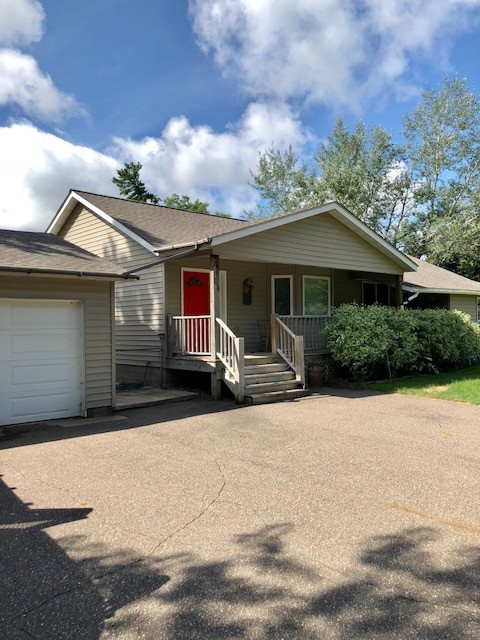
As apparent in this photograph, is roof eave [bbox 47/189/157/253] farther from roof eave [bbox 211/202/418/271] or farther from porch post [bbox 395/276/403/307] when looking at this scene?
porch post [bbox 395/276/403/307]

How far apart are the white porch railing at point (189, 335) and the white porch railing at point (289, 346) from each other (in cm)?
178

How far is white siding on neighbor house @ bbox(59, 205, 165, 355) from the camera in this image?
1161cm

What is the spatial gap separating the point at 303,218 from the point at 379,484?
831 cm

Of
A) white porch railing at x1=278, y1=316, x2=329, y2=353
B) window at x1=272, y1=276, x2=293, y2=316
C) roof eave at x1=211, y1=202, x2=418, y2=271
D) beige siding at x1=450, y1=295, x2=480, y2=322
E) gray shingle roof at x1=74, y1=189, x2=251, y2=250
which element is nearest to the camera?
roof eave at x1=211, y1=202, x2=418, y2=271

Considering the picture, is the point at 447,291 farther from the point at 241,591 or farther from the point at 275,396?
the point at 241,591

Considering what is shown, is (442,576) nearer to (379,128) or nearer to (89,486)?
(89,486)

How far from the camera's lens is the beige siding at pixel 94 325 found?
317 inches

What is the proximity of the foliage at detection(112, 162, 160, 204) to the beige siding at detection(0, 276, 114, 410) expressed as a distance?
3106 centimetres

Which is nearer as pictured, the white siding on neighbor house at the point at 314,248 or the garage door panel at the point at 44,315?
Answer: the garage door panel at the point at 44,315

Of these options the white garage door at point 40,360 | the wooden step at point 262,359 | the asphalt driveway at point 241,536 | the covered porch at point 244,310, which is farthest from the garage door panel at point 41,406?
the wooden step at point 262,359

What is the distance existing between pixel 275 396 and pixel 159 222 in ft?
21.5

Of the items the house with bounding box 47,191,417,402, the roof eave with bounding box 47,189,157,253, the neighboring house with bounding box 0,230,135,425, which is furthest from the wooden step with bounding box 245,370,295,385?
the roof eave with bounding box 47,189,157,253

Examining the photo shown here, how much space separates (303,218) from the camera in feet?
38.3

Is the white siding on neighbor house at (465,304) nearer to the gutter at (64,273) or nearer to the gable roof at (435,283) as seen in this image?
the gable roof at (435,283)
